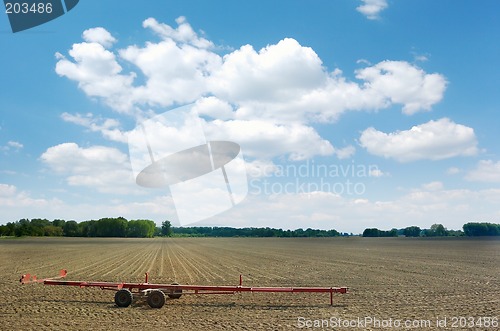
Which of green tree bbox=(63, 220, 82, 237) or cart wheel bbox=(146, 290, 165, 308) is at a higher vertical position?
cart wheel bbox=(146, 290, 165, 308)

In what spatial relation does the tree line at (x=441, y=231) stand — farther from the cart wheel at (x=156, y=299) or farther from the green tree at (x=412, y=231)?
the cart wheel at (x=156, y=299)

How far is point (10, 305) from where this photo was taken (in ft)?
43.4

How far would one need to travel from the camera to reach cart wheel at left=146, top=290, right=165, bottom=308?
41.8 ft

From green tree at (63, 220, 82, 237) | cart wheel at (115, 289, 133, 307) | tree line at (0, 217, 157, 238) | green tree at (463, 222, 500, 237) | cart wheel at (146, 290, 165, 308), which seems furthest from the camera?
green tree at (463, 222, 500, 237)

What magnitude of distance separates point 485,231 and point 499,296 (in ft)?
600

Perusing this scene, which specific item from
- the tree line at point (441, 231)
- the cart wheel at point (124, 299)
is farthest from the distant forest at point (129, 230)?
the cart wheel at point (124, 299)

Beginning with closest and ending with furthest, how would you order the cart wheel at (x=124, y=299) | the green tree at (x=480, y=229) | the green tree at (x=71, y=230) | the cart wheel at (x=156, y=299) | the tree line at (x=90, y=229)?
1. the cart wheel at (x=156, y=299)
2. the cart wheel at (x=124, y=299)
3. the tree line at (x=90, y=229)
4. the green tree at (x=71, y=230)
5. the green tree at (x=480, y=229)

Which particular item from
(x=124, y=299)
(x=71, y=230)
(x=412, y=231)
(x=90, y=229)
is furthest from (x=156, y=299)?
(x=412, y=231)

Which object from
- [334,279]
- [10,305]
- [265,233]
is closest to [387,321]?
[334,279]

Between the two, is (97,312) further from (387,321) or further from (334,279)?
(334,279)

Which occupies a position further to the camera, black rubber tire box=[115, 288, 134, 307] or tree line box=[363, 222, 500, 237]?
tree line box=[363, 222, 500, 237]

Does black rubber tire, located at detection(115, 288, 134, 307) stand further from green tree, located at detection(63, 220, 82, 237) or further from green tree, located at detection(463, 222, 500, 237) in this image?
green tree, located at detection(463, 222, 500, 237)

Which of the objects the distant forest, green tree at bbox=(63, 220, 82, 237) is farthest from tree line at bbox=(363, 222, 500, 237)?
green tree at bbox=(63, 220, 82, 237)

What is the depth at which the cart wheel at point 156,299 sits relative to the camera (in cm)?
1274
